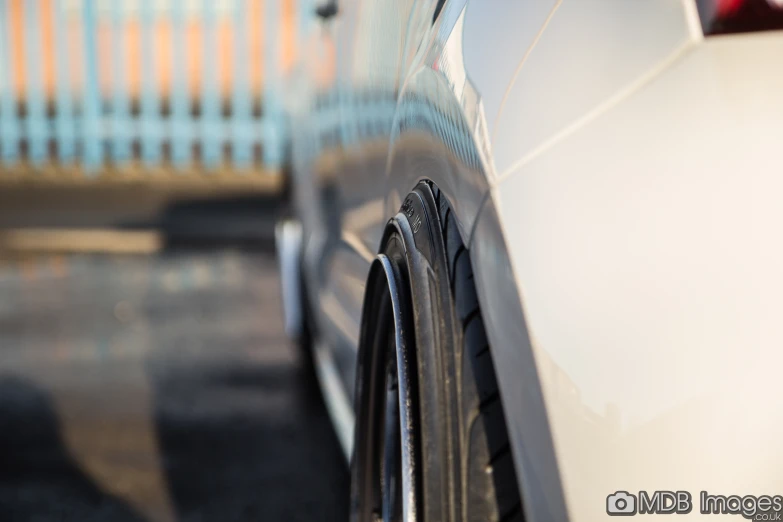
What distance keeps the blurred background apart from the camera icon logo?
1.85 m

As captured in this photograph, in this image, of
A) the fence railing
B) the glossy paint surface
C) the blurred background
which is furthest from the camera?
the fence railing

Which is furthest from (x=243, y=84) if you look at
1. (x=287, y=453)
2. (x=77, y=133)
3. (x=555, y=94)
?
(x=555, y=94)

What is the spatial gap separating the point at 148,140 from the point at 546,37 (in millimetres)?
11186

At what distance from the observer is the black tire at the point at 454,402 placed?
138 cm

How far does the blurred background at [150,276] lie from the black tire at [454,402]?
4.98ft

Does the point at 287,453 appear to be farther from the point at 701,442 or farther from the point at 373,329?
the point at 701,442

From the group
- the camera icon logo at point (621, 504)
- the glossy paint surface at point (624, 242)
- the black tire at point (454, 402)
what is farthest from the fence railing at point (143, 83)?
the camera icon logo at point (621, 504)

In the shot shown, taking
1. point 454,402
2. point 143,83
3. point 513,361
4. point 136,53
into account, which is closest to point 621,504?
point 513,361

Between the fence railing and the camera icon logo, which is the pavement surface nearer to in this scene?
the camera icon logo

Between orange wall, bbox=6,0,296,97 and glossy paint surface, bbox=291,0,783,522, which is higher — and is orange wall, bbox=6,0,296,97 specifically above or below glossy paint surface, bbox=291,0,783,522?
above

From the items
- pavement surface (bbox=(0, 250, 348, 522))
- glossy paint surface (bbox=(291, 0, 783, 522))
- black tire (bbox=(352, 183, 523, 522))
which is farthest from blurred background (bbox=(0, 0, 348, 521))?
glossy paint surface (bbox=(291, 0, 783, 522))

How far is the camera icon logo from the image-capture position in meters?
1.10

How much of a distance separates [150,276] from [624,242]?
610 cm

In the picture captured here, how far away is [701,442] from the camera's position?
3.45 feet
